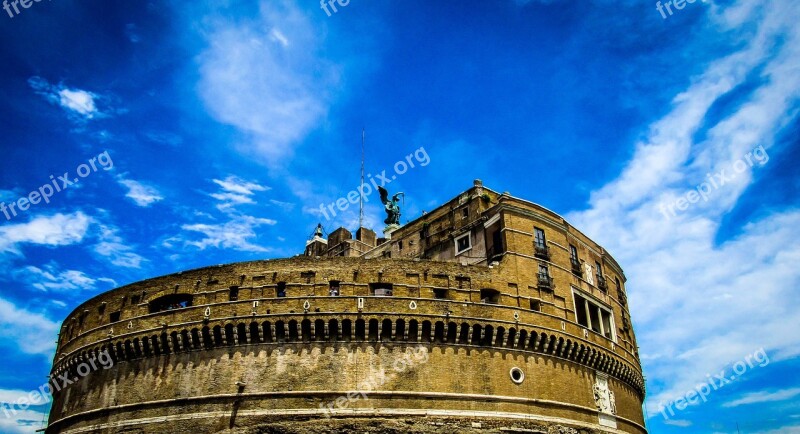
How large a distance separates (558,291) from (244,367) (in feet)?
60.7

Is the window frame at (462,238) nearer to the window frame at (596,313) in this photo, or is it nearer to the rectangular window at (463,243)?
the rectangular window at (463,243)

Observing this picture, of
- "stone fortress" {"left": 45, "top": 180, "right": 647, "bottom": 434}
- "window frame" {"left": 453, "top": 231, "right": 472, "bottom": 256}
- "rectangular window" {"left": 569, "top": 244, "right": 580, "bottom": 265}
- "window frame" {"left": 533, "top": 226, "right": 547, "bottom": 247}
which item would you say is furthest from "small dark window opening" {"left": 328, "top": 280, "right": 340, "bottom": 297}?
"rectangular window" {"left": 569, "top": 244, "right": 580, "bottom": 265}

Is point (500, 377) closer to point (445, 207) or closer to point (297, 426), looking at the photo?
point (297, 426)

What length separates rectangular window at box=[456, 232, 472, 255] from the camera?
137ft

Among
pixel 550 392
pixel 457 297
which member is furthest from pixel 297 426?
pixel 550 392

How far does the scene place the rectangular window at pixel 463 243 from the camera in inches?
1645

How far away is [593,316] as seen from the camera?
4216 cm

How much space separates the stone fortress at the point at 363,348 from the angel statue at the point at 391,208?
1689 cm

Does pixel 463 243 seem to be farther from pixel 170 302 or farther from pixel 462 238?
pixel 170 302

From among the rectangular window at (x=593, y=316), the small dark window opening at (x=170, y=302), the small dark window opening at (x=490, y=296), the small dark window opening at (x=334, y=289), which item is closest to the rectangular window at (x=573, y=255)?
the rectangular window at (x=593, y=316)

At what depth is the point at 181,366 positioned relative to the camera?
116ft

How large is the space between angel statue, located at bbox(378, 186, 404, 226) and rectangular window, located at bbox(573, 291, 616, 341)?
20.0 metres

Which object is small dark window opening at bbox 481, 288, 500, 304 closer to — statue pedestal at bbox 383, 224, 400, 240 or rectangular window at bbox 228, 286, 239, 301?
rectangular window at bbox 228, 286, 239, 301

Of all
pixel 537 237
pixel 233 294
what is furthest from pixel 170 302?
pixel 537 237
